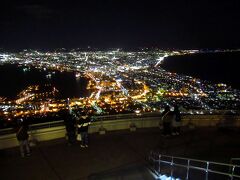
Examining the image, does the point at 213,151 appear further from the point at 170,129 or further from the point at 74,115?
the point at 74,115

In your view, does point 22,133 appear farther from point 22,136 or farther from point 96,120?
point 96,120

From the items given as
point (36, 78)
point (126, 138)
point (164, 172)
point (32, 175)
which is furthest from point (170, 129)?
point (36, 78)

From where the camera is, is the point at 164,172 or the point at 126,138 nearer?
the point at 164,172

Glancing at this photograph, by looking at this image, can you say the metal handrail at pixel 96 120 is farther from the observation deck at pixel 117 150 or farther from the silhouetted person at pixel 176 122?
the silhouetted person at pixel 176 122

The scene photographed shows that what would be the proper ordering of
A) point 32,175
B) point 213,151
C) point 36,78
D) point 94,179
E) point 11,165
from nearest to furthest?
point 94,179, point 32,175, point 11,165, point 213,151, point 36,78

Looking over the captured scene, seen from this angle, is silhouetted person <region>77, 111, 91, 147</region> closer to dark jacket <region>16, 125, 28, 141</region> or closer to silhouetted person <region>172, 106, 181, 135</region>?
dark jacket <region>16, 125, 28, 141</region>

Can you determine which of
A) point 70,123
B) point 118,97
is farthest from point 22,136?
point 118,97

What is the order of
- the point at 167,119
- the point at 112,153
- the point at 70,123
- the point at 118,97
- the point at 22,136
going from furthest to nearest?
the point at 118,97 → the point at 167,119 → the point at 70,123 → the point at 112,153 → the point at 22,136
